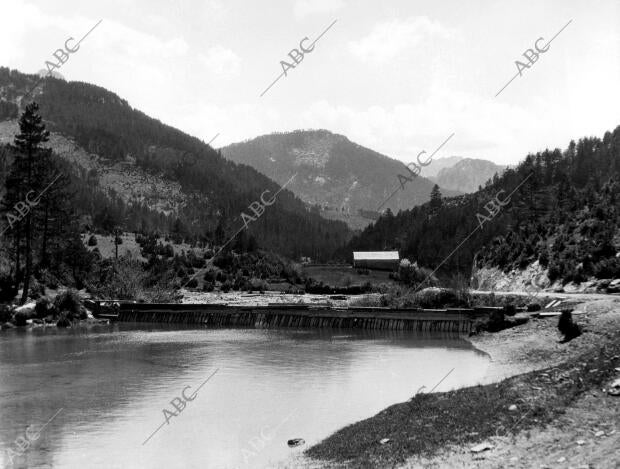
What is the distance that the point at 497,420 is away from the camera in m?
15.6

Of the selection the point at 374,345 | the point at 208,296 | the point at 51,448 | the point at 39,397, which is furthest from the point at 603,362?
the point at 208,296

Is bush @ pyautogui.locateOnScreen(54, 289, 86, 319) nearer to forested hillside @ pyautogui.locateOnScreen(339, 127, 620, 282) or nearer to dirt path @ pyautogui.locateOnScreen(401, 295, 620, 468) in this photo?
forested hillside @ pyautogui.locateOnScreen(339, 127, 620, 282)

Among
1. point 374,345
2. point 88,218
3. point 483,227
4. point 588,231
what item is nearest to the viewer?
point 374,345

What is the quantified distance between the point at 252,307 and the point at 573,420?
4633 centimetres

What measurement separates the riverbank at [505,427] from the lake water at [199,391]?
6.72 feet

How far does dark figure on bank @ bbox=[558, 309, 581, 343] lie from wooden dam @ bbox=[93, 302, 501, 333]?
12286 millimetres

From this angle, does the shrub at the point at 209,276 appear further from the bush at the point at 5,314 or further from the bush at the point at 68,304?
the bush at the point at 5,314

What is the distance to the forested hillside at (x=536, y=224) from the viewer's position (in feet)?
189

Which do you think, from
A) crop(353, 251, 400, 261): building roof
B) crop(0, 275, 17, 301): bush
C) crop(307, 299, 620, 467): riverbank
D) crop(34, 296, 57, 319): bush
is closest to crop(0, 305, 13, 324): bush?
crop(34, 296, 57, 319): bush

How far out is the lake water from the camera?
687 inches

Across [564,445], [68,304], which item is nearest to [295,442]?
[564,445]

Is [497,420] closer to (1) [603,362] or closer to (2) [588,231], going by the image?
(1) [603,362]

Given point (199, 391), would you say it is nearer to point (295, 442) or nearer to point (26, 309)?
point (295, 442)

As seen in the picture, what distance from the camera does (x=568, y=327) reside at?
3052 cm
